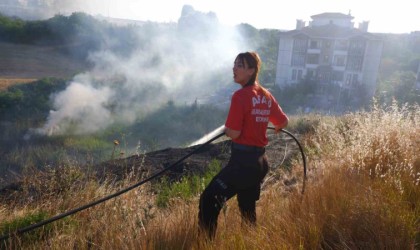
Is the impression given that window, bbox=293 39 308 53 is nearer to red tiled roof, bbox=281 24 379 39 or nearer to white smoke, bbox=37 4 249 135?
red tiled roof, bbox=281 24 379 39

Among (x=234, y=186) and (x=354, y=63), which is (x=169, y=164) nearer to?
(x=234, y=186)

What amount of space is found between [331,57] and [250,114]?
1382 inches

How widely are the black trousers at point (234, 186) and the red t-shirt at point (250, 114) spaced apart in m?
0.12

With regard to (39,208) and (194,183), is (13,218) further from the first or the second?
(194,183)

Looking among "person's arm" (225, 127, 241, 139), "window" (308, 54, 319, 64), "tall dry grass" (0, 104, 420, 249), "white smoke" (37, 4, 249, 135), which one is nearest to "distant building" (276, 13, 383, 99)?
"window" (308, 54, 319, 64)

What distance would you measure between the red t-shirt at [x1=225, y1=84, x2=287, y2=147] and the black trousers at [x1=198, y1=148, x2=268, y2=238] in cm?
12

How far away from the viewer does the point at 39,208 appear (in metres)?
3.82

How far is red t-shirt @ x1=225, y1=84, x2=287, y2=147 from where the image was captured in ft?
9.23

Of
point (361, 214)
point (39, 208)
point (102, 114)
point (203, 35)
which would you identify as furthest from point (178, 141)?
point (203, 35)

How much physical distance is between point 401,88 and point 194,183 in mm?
30305

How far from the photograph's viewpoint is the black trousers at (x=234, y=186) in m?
2.82

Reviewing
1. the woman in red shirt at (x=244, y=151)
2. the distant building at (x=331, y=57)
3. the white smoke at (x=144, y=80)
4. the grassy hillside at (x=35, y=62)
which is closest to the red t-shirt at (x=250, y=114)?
the woman in red shirt at (x=244, y=151)

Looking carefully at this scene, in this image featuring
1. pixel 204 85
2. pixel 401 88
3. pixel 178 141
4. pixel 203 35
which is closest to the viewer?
pixel 178 141

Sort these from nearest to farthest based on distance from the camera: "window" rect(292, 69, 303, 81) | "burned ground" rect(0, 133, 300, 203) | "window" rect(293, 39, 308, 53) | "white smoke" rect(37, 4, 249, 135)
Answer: "burned ground" rect(0, 133, 300, 203), "white smoke" rect(37, 4, 249, 135), "window" rect(293, 39, 308, 53), "window" rect(292, 69, 303, 81)
